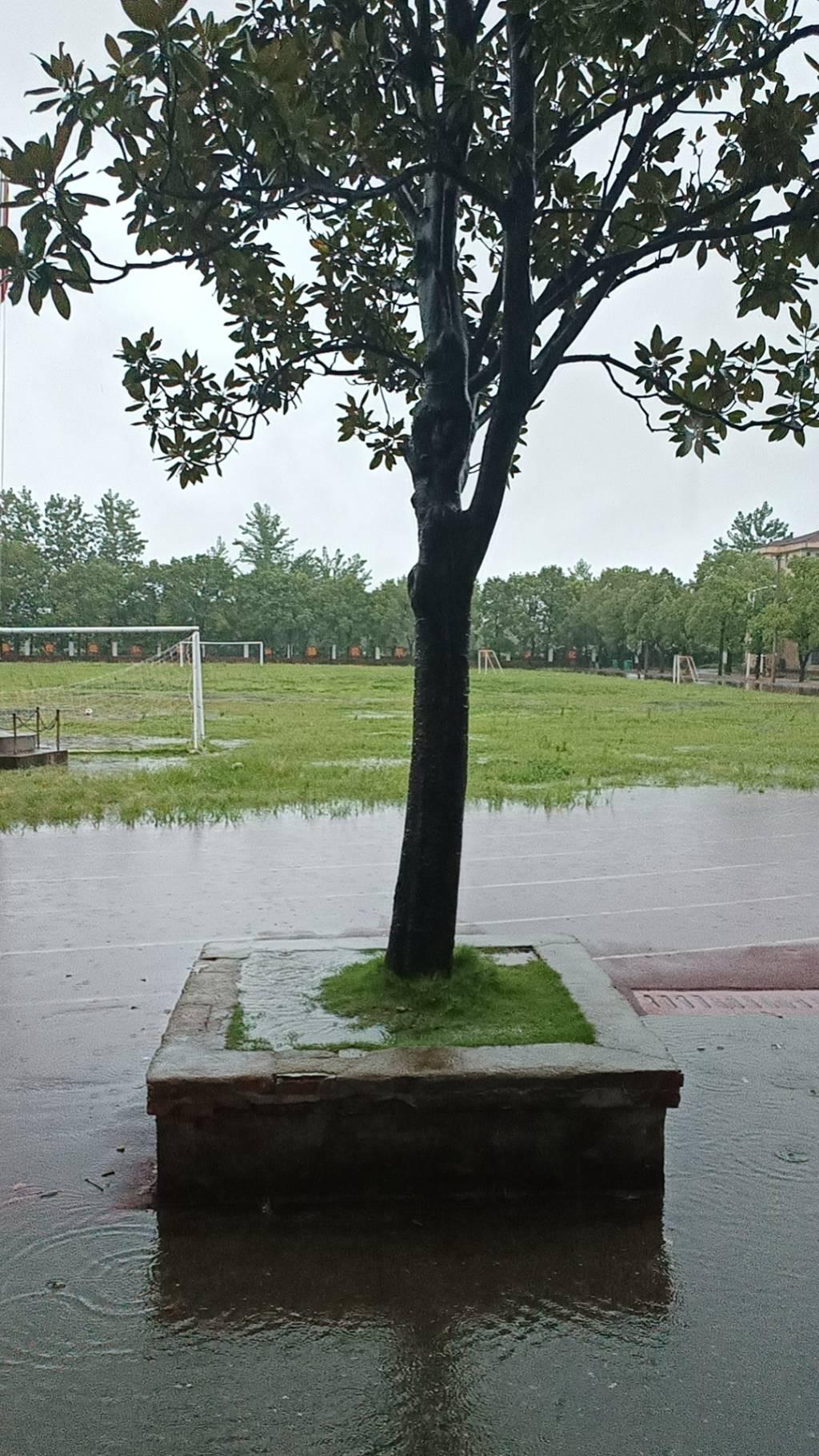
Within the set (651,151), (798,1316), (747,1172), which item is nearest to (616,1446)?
(798,1316)

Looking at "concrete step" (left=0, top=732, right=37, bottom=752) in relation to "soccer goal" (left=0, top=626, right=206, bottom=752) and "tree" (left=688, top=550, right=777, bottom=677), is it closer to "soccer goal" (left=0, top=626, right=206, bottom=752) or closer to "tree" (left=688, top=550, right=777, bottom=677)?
"soccer goal" (left=0, top=626, right=206, bottom=752)

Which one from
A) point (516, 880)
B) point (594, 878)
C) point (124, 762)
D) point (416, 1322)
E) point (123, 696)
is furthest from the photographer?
point (123, 696)

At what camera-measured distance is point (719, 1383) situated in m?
2.59

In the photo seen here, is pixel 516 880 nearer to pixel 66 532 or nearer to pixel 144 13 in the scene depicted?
pixel 144 13

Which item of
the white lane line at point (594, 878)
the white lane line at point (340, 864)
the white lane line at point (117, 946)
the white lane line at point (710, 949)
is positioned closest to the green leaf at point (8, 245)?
the white lane line at point (117, 946)

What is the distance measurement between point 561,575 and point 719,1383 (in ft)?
222

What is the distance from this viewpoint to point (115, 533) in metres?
73.4

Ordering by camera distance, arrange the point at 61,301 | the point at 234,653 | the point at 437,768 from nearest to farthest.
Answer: the point at 61,301, the point at 437,768, the point at 234,653

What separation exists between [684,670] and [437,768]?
214 feet

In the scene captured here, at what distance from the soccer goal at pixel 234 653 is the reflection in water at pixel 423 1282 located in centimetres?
5748

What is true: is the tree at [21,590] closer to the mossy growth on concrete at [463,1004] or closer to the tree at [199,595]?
the tree at [199,595]

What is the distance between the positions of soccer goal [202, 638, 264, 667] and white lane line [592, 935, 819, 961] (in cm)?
5436

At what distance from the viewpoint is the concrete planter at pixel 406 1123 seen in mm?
3332

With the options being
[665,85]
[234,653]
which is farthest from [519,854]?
[234,653]
